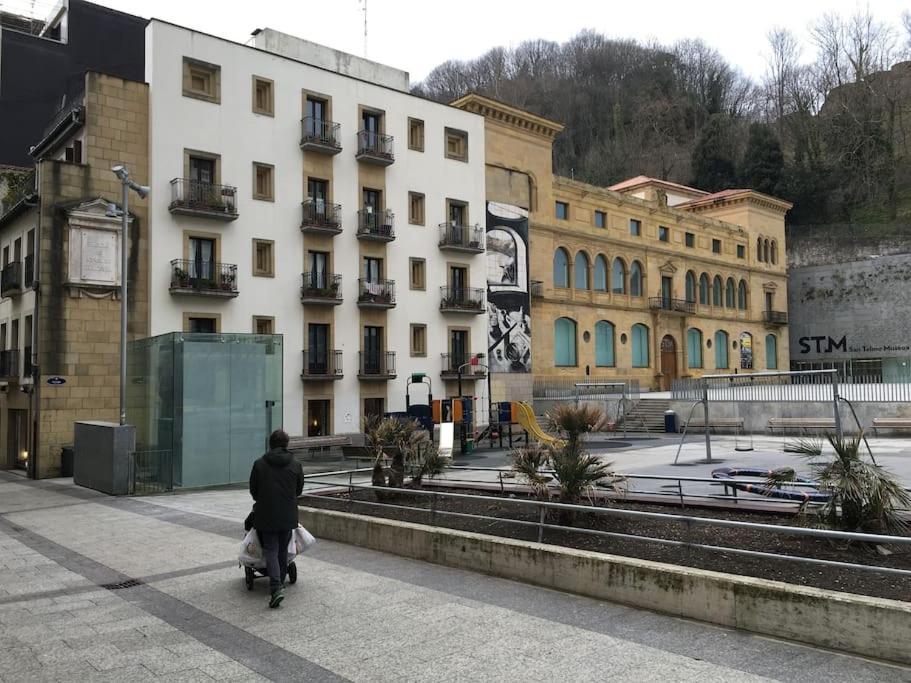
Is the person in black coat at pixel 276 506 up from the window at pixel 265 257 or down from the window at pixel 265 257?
down

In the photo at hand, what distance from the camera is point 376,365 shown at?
108 feet

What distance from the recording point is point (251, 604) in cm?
765

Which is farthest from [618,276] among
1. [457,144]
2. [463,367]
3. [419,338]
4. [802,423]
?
[802,423]

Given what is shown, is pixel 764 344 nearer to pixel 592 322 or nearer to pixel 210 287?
pixel 592 322

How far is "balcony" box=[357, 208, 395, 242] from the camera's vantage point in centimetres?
3250

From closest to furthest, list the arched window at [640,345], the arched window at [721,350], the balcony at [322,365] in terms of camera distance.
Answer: the balcony at [322,365]
the arched window at [640,345]
the arched window at [721,350]

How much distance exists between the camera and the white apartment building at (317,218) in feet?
90.5

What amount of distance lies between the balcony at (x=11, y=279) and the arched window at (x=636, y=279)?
115ft

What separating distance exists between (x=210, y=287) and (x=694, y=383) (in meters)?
21.2

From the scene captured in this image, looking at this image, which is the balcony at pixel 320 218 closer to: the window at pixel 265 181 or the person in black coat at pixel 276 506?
the window at pixel 265 181

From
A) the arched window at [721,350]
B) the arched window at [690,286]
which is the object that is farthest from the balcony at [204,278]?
the arched window at [721,350]

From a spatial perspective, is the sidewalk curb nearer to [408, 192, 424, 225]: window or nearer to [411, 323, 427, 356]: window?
[411, 323, 427, 356]: window

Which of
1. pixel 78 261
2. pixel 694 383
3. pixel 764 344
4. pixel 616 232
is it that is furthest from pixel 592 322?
pixel 78 261

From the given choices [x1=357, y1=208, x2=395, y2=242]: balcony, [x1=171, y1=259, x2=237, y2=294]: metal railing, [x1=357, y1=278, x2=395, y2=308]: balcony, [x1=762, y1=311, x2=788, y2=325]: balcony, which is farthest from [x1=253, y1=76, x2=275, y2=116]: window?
[x1=762, y1=311, x2=788, y2=325]: balcony
